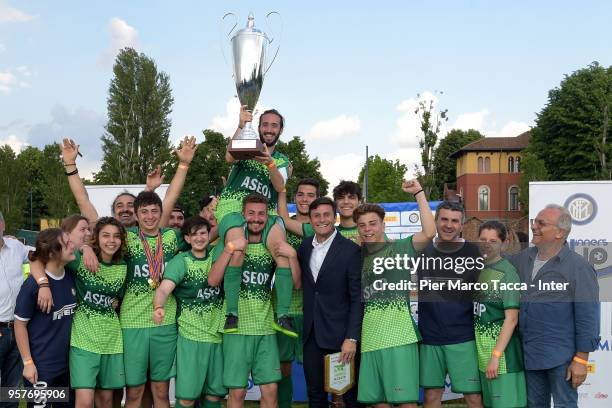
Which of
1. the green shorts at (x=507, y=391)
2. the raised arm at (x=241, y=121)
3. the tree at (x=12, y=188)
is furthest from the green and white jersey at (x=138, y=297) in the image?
the tree at (x=12, y=188)

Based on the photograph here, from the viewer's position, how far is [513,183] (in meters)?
62.7

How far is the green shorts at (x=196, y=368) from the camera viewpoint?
484cm

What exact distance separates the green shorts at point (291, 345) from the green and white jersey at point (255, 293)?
0.26 m

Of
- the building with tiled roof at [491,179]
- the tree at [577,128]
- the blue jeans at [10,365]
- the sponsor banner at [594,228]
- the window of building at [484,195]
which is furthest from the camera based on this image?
the window of building at [484,195]

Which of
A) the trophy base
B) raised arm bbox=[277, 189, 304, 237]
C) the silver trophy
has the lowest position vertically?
raised arm bbox=[277, 189, 304, 237]

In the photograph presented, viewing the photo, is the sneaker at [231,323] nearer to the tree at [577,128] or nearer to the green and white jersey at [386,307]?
the green and white jersey at [386,307]

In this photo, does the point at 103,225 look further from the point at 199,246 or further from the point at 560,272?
the point at 560,272

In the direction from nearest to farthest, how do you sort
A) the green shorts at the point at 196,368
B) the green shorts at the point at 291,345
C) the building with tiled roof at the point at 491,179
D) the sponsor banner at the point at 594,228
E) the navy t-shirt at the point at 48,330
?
the navy t-shirt at the point at 48,330 → the green shorts at the point at 196,368 → the green shorts at the point at 291,345 → the sponsor banner at the point at 594,228 → the building with tiled roof at the point at 491,179

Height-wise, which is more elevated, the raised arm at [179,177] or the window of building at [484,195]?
the window of building at [484,195]

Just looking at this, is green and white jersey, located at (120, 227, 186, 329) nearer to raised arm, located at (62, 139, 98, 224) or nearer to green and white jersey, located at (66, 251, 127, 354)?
green and white jersey, located at (66, 251, 127, 354)

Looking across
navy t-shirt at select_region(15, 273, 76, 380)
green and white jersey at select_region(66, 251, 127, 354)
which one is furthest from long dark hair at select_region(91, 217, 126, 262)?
navy t-shirt at select_region(15, 273, 76, 380)

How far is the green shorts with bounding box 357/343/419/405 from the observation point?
4.62 m

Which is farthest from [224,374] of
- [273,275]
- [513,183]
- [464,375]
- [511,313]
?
[513,183]

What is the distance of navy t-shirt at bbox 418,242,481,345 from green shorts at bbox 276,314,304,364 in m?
1.02
